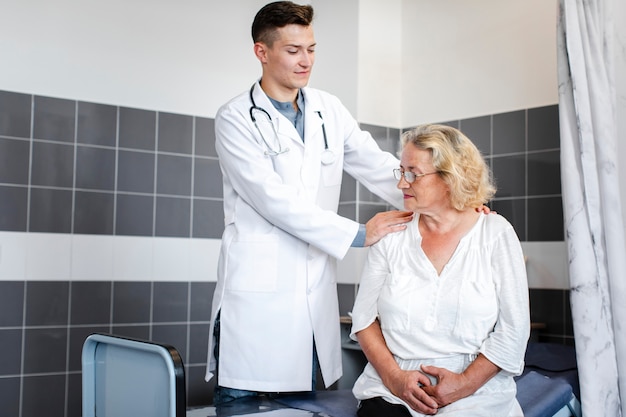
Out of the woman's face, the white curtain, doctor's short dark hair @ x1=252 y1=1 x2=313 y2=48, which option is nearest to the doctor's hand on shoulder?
the woman's face

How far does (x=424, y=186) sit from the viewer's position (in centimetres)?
219

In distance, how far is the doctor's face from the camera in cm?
238

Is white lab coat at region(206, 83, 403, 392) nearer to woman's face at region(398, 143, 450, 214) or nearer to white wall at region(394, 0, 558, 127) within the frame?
woman's face at region(398, 143, 450, 214)

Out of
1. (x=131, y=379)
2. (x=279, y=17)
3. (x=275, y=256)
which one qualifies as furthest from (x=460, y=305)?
(x=279, y=17)

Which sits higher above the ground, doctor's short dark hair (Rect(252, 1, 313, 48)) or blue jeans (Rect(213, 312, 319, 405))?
doctor's short dark hair (Rect(252, 1, 313, 48))

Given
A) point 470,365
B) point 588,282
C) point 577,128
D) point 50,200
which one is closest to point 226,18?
point 50,200

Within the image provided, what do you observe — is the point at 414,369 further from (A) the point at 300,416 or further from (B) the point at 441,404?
(A) the point at 300,416

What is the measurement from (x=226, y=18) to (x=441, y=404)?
2.74 metres

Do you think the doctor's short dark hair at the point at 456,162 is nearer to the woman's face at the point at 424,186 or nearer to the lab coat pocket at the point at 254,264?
the woman's face at the point at 424,186

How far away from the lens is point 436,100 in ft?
13.5

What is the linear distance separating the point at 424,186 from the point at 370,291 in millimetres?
332

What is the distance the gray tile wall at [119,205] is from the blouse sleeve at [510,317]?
1.49m

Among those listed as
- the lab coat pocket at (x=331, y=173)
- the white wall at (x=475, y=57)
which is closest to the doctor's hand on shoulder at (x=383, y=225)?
the lab coat pocket at (x=331, y=173)

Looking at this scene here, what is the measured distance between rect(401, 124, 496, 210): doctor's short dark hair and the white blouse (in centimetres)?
8
